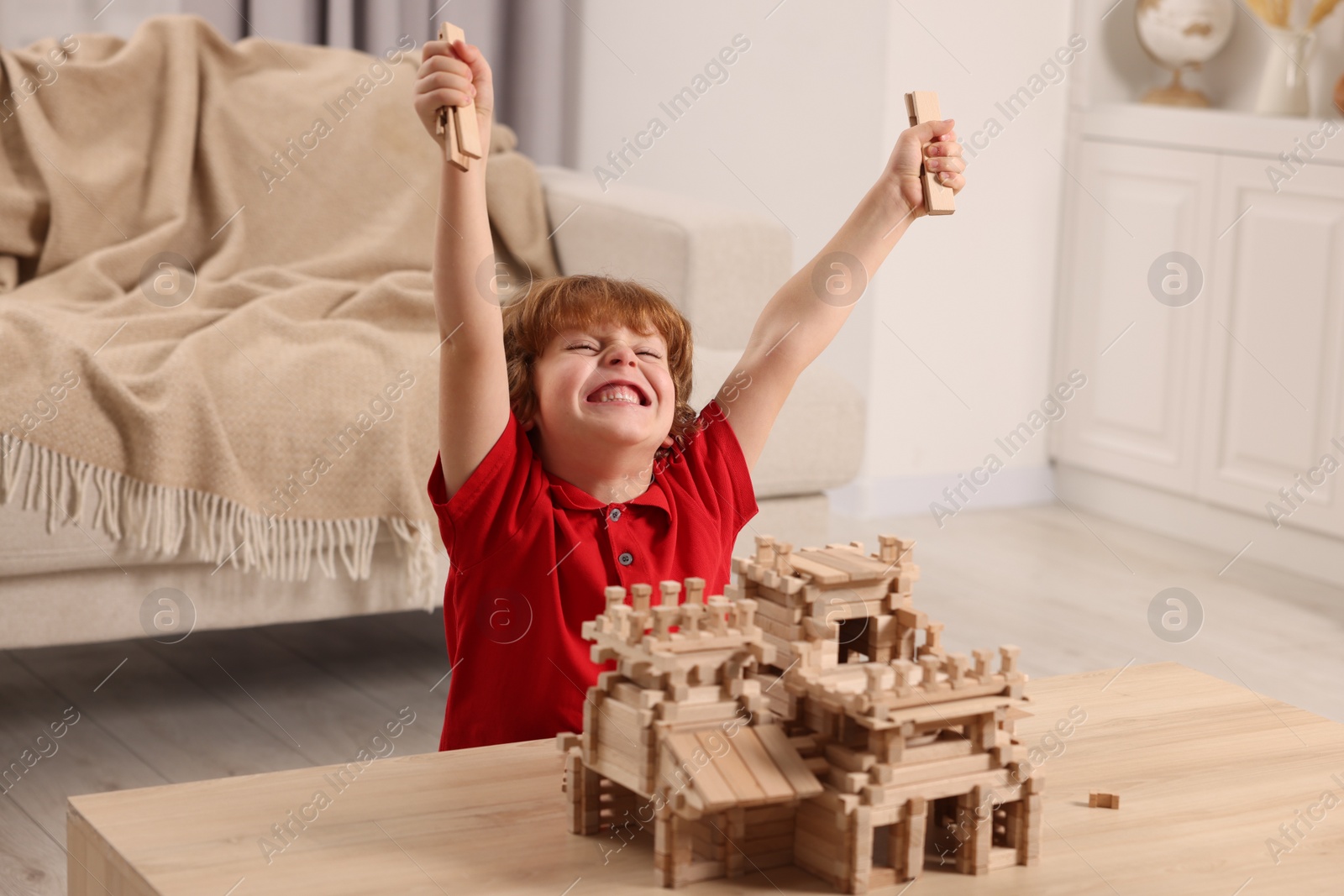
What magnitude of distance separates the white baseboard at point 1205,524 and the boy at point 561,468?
1.84 meters

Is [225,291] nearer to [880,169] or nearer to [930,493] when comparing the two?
[880,169]

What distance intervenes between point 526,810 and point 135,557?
1.06 m

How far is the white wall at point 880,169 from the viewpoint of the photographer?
2.94 m

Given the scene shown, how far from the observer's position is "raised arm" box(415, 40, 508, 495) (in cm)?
80

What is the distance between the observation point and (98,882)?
2.48 ft

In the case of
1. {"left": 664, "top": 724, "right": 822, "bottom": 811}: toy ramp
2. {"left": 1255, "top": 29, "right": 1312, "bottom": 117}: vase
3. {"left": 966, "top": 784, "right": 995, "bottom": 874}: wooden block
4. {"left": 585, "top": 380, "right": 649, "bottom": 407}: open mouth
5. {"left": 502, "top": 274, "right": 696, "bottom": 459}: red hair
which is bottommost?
{"left": 966, "top": 784, "right": 995, "bottom": 874}: wooden block

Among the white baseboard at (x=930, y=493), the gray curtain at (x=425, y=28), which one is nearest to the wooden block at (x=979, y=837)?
the white baseboard at (x=930, y=493)

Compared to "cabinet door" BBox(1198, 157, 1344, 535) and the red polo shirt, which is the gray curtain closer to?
"cabinet door" BBox(1198, 157, 1344, 535)

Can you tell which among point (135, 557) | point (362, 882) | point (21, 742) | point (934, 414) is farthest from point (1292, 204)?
point (362, 882)

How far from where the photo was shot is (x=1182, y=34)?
3002mm

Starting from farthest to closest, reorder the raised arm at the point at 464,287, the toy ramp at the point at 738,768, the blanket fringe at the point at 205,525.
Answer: the blanket fringe at the point at 205,525, the raised arm at the point at 464,287, the toy ramp at the point at 738,768

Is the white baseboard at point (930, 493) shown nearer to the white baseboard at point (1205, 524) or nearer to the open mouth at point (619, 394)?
the white baseboard at point (1205, 524)

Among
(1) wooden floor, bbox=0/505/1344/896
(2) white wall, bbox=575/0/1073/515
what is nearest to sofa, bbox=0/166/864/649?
(1) wooden floor, bbox=0/505/1344/896

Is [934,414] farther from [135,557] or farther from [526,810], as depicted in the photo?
[526,810]
